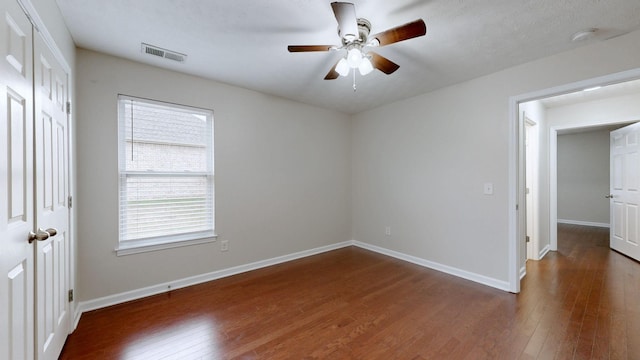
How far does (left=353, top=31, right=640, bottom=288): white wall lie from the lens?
2.60m

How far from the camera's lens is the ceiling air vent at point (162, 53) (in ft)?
7.90

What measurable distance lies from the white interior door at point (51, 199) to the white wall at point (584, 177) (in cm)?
973

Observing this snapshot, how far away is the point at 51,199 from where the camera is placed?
5.59 ft

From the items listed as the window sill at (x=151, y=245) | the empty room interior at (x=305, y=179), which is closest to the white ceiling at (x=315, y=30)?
the empty room interior at (x=305, y=179)

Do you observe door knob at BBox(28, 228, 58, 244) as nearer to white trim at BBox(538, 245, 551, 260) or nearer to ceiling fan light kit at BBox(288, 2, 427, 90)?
ceiling fan light kit at BBox(288, 2, 427, 90)

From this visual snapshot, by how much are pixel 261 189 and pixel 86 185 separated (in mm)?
1838

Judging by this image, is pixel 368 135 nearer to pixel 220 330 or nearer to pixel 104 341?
pixel 220 330

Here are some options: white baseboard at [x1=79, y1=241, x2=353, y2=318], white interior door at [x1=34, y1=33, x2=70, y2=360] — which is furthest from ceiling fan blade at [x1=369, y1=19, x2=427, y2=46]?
white baseboard at [x1=79, y1=241, x2=353, y2=318]

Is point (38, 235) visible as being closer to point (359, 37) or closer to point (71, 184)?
point (71, 184)

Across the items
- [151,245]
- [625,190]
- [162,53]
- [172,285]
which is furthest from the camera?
[625,190]

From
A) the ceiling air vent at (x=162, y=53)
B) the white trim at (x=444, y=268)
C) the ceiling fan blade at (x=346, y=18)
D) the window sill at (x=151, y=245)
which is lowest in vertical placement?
the white trim at (x=444, y=268)

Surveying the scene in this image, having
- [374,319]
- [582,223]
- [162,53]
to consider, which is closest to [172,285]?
[374,319]

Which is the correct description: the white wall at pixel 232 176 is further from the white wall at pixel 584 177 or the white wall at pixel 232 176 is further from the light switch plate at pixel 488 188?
the white wall at pixel 584 177

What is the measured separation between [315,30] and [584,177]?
27.1 ft
